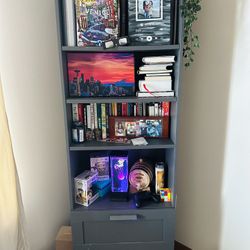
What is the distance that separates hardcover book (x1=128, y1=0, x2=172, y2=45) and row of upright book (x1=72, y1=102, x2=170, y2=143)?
361mm

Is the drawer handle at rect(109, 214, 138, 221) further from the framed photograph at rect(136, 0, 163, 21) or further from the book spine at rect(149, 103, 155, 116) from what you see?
the framed photograph at rect(136, 0, 163, 21)

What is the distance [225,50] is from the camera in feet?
4.52

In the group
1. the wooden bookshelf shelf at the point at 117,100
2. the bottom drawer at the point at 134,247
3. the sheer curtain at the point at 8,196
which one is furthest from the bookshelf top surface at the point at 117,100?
the bottom drawer at the point at 134,247

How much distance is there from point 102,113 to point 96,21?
0.49 metres

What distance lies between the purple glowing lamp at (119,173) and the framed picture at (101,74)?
0.39 metres

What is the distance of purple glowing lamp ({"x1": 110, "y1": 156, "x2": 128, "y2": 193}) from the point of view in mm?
1499

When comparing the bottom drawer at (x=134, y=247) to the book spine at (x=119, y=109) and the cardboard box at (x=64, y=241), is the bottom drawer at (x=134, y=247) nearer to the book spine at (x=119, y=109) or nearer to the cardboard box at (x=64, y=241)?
the cardboard box at (x=64, y=241)

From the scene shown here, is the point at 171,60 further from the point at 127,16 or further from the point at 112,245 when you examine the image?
the point at 112,245

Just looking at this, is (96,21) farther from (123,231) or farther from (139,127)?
(123,231)

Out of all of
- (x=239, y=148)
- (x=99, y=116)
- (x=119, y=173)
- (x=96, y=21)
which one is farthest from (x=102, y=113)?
(x=239, y=148)

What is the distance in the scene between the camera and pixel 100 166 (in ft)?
5.13

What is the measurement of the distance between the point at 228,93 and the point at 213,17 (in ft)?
1.39

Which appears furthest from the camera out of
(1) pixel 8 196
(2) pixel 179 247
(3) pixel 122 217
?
(2) pixel 179 247

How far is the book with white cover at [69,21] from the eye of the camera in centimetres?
122
